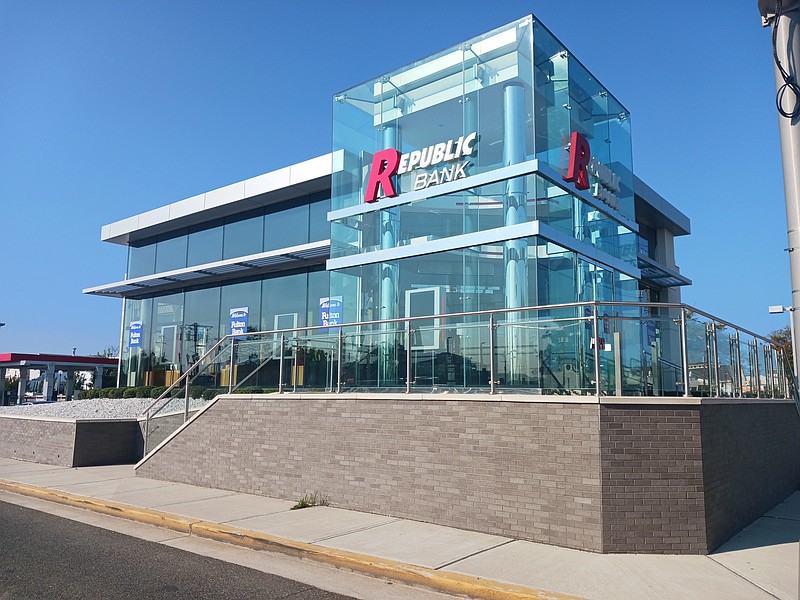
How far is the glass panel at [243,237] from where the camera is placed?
25328mm

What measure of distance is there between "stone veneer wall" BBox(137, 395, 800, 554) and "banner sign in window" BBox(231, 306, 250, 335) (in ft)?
42.8

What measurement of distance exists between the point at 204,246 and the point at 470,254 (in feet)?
48.2

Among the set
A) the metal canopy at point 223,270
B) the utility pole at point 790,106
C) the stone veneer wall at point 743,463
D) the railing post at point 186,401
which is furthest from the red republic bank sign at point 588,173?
the utility pole at point 790,106

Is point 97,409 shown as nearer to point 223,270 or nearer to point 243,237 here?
point 223,270

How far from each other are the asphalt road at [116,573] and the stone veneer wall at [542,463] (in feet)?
10.3

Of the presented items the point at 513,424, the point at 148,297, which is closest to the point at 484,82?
the point at 513,424

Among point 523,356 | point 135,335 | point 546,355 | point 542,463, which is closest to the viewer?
point 542,463

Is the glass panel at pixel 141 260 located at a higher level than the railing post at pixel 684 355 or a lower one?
higher

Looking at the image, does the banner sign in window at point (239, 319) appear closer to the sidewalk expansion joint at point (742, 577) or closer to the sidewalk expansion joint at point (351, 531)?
the sidewalk expansion joint at point (351, 531)

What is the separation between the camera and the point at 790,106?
17.5 feet

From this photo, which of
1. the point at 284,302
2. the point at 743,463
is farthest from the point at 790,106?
the point at 284,302

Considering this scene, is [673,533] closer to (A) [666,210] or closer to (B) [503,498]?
(B) [503,498]

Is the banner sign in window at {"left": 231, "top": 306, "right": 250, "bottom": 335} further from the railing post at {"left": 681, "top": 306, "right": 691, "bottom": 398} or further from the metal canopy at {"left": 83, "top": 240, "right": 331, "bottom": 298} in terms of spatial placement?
the railing post at {"left": 681, "top": 306, "right": 691, "bottom": 398}

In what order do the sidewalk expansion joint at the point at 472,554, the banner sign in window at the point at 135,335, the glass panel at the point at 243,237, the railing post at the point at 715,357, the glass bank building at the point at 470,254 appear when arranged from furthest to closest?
the banner sign in window at the point at 135,335 → the glass panel at the point at 243,237 → the railing post at the point at 715,357 → the glass bank building at the point at 470,254 → the sidewalk expansion joint at the point at 472,554
